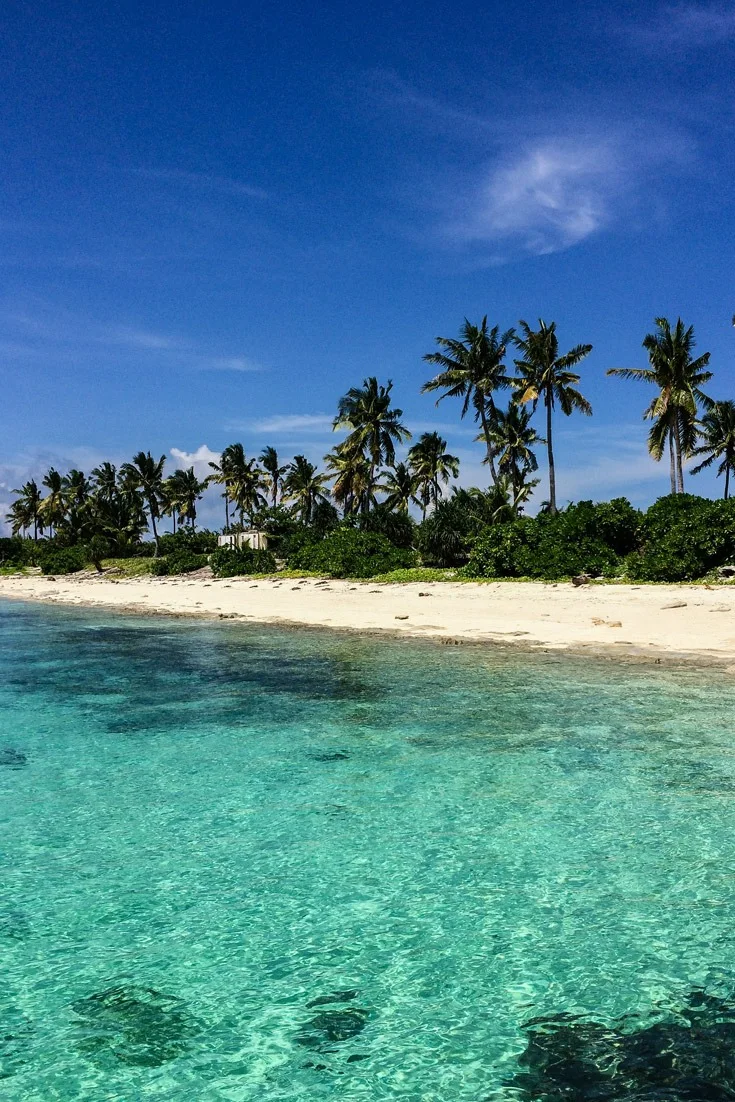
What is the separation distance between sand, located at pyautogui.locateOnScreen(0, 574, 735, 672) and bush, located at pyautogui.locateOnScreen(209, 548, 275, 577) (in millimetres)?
5504

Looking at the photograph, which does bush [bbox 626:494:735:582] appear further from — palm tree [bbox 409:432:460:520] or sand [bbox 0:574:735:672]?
palm tree [bbox 409:432:460:520]

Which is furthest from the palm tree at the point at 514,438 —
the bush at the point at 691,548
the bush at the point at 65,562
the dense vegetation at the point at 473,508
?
the bush at the point at 65,562

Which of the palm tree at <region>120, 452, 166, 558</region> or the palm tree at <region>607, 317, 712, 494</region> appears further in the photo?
the palm tree at <region>120, 452, 166, 558</region>

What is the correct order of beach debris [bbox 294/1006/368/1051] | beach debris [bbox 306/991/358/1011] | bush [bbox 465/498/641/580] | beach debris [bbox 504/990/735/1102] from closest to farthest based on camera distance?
1. beach debris [bbox 504/990/735/1102]
2. beach debris [bbox 294/1006/368/1051]
3. beach debris [bbox 306/991/358/1011]
4. bush [bbox 465/498/641/580]

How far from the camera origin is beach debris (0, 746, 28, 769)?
9914mm

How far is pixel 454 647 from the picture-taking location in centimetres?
1983

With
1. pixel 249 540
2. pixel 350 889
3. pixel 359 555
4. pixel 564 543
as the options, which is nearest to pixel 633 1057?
pixel 350 889

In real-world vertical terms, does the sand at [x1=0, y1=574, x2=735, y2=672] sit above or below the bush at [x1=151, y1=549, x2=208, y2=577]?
below

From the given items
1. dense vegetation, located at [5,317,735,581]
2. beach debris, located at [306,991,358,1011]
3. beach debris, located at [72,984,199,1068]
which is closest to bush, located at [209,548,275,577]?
dense vegetation, located at [5,317,735,581]

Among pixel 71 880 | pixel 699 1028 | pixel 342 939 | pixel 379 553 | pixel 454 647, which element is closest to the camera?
pixel 699 1028

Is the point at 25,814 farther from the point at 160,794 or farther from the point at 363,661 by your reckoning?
the point at 363,661

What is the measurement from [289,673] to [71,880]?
11087 millimetres

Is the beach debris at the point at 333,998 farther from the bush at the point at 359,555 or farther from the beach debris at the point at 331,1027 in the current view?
the bush at the point at 359,555

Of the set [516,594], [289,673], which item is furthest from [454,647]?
[516,594]
